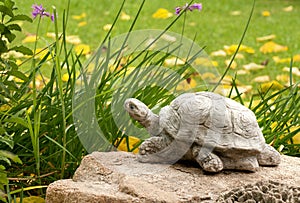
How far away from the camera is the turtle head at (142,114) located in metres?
2.20

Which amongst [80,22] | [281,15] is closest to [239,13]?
[281,15]

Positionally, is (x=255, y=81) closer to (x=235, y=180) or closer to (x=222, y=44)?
(x=222, y=44)

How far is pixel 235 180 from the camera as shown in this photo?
2119 millimetres

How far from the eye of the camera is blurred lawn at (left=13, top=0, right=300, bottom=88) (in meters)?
5.65

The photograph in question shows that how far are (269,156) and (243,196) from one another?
391 millimetres

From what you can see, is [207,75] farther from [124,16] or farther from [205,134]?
[124,16]

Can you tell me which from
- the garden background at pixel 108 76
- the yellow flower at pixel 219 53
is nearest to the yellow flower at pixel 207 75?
the garden background at pixel 108 76

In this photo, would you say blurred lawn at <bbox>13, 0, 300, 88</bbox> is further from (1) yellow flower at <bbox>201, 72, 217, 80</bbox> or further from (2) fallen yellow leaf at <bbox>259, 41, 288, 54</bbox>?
(1) yellow flower at <bbox>201, 72, 217, 80</bbox>

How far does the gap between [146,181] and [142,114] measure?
26cm

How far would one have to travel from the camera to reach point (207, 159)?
2.12 meters

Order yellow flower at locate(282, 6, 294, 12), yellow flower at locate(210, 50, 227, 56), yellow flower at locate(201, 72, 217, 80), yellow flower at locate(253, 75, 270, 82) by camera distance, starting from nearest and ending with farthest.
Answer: yellow flower at locate(201, 72, 217, 80) → yellow flower at locate(253, 75, 270, 82) → yellow flower at locate(210, 50, 227, 56) → yellow flower at locate(282, 6, 294, 12)

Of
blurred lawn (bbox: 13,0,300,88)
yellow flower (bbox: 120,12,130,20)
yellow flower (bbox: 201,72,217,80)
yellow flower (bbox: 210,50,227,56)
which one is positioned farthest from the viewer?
yellow flower (bbox: 120,12,130,20)

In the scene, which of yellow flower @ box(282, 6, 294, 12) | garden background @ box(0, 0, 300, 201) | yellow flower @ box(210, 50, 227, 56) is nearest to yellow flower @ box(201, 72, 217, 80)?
garden background @ box(0, 0, 300, 201)

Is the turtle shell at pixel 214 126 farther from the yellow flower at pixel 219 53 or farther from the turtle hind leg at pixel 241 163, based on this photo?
the yellow flower at pixel 219 53
